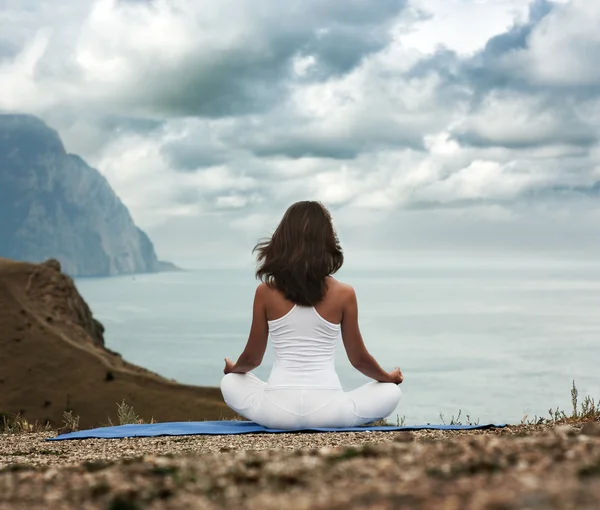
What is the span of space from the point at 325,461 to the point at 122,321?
191 metres

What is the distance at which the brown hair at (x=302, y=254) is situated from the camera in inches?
303

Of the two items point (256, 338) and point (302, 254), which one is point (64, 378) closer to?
point (256, 338)

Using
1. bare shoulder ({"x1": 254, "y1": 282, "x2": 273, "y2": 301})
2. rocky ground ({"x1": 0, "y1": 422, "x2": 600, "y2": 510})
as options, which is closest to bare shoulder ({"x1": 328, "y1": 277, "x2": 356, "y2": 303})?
bare shoulder ({"x1": 254, "y1": 282, "x2": 273, "y2": 301})

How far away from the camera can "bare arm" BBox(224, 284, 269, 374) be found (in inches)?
313

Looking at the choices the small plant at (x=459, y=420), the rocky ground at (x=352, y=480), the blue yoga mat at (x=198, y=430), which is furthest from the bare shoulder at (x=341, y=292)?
the rocky ground at (x=352, y=480)

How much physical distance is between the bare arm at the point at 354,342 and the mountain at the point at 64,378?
1659cm

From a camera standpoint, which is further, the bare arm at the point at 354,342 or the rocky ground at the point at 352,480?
the bare arm at the point at 354,342

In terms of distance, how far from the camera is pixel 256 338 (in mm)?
8086

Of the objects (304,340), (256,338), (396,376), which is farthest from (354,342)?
(256,338)

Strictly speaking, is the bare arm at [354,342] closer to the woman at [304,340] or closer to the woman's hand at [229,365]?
the woman at [304,340]

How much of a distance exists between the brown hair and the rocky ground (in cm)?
286

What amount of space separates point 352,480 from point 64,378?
23.7m

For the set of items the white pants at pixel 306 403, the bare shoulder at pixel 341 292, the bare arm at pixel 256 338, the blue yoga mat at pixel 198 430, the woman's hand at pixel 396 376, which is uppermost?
the bare shoulder at pixel 341 292

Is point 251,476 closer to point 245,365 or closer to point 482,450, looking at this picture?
point 482,450
